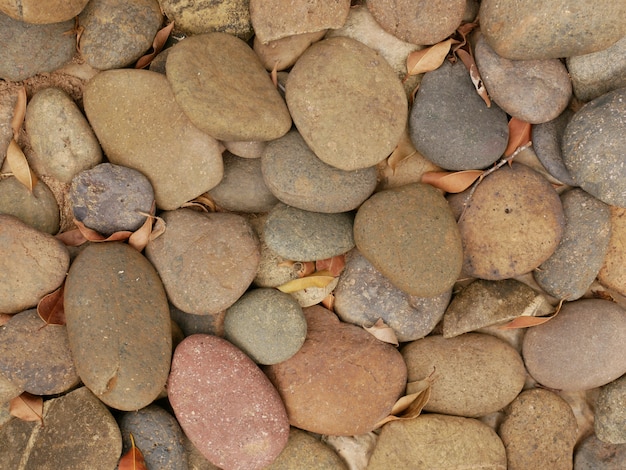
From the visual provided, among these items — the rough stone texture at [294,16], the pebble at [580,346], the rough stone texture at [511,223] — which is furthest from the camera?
the pebble at [580,346]

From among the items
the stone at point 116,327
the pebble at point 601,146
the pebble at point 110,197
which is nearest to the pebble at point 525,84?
the pebble at point 601,146

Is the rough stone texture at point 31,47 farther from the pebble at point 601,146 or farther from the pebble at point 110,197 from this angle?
the pebble at point 601,146

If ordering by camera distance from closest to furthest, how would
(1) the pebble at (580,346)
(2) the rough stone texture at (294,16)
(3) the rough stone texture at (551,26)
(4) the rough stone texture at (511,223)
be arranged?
(3) the rough stone texture at (551,26) → (2) the rough stone texture at (294,16) → (4) the rough stone texture at (511,223) → (1) the pebble at (580,346)

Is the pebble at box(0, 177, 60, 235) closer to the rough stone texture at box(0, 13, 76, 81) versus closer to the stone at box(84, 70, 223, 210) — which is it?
the stone at box(84, 70, 223, 210)

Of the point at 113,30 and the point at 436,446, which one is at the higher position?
the point at 113,30

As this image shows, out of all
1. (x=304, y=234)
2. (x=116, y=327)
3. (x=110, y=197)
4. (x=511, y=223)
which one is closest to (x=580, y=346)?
(x=511, y=223)

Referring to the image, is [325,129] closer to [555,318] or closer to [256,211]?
[256,211]

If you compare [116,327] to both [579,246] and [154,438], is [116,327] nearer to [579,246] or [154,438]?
[154,438]
